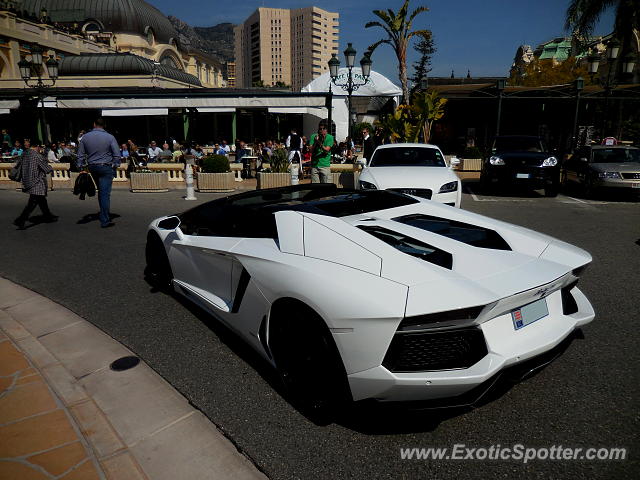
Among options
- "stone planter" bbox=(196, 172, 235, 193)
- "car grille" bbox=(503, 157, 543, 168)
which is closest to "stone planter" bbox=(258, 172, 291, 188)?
"stone planter" bbox=(196, 172, 235, 193)

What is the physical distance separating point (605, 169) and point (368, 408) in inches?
501

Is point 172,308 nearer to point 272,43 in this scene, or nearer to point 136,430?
point 136,430

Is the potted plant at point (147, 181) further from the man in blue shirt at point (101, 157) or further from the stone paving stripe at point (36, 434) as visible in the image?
the stone paving stripe at point (36, 434)

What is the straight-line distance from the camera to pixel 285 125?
2981cm

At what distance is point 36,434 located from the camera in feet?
8.75

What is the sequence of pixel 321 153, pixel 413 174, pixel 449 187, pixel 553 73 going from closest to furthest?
pixel 449 187 < pixel 413 174 < pixel 321 153 < pixel 553 73

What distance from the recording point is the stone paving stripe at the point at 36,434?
2551mm

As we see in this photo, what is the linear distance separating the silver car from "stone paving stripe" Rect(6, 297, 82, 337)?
1291 cm

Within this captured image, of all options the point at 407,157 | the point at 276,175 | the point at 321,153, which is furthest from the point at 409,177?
the point at 276,175

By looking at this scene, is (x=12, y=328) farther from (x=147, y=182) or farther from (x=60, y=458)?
(x=147, y=182)

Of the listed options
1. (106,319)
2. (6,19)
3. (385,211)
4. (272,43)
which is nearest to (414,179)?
(385,211)

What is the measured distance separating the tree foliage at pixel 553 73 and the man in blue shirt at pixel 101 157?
4026 centimetres

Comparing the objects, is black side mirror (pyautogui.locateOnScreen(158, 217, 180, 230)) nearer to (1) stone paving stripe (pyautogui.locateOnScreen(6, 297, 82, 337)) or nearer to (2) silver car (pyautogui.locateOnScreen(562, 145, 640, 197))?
(1) stone paving stripe (pyautogui.locateOnScreen(6, 297, 82, 337))

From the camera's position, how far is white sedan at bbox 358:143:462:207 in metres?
8.38
